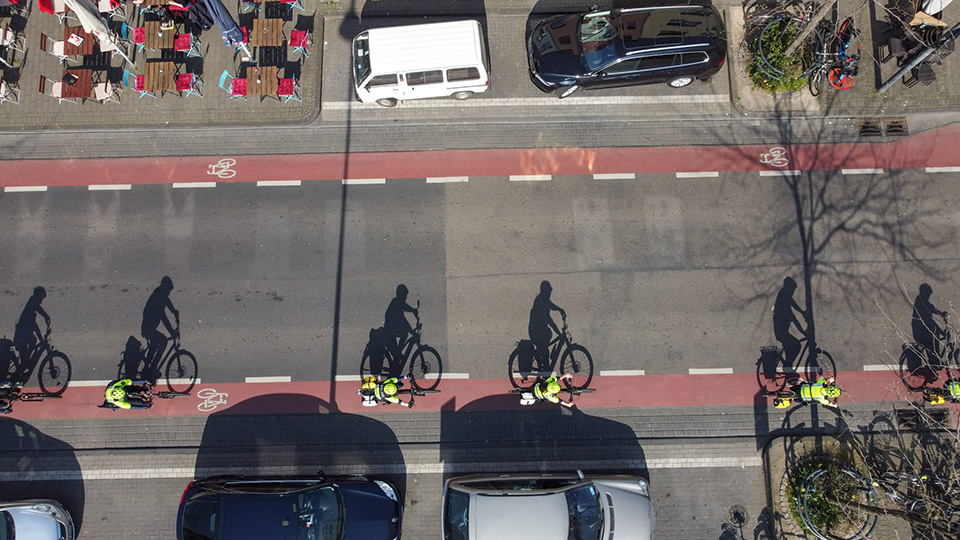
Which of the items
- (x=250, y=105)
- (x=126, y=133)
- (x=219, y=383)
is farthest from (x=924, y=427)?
(x=126, y=133)

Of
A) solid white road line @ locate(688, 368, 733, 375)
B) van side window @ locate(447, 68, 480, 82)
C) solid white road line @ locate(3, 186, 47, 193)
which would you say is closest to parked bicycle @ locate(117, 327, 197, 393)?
solid white road line @ locate(3, 186, 47, 193)

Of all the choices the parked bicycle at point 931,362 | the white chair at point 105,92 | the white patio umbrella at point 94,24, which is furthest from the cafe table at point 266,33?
the parked bicycle at point 931,362

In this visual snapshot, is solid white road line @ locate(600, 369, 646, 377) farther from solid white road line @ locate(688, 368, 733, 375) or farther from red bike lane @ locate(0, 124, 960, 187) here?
red bike lane @ locate(0, 124, 960, 187)

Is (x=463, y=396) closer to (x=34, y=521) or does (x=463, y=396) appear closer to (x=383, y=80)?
(x=383, y=80)

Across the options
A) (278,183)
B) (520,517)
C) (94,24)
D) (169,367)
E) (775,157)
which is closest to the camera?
(520,517)

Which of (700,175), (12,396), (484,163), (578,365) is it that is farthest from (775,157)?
(12,396)

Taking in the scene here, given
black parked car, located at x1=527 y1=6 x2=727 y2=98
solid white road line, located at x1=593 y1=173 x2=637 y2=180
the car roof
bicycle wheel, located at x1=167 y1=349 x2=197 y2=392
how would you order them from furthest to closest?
solid white road line, located at x1=593 y1=173 x2=637 y2=180, bicycle wheel, located at x1=167 y1=349 x2=197 y2=392, black parked car, located at x1=527 y1=6 x2=727 y2=98, the car roof

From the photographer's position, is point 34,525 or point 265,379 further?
point 265,379
